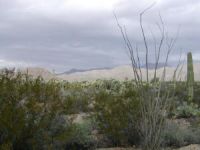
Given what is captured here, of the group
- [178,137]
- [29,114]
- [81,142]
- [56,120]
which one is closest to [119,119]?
[81,142]

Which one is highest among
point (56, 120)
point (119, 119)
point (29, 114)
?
point (29, 114)

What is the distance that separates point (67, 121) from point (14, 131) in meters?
1.68

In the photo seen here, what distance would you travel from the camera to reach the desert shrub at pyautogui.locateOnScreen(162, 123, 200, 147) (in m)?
11.3

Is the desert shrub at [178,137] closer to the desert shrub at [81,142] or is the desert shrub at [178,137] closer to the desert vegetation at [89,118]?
the desert vegetation at [89,118]

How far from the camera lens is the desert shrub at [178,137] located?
445 inches

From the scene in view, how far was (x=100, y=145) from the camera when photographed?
11.0 m

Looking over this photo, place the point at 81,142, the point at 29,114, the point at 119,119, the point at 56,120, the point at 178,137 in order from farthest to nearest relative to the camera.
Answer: the point at 178,137, the point at 119,119, the point at 81,142, the point at 56,120, the point at 29,114

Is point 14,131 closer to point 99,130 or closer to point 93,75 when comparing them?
point 99,130

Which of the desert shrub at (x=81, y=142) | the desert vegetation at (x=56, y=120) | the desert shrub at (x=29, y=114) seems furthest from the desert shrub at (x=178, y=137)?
the desert shrub at (x=29, y=114)

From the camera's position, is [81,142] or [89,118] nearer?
[81,142]

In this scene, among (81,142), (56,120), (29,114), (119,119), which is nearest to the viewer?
(29,114)

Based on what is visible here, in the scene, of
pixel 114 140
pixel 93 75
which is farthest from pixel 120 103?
pixel 93 75

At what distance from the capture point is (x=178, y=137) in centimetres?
1139

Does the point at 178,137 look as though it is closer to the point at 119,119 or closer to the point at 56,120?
the point at 119,119
